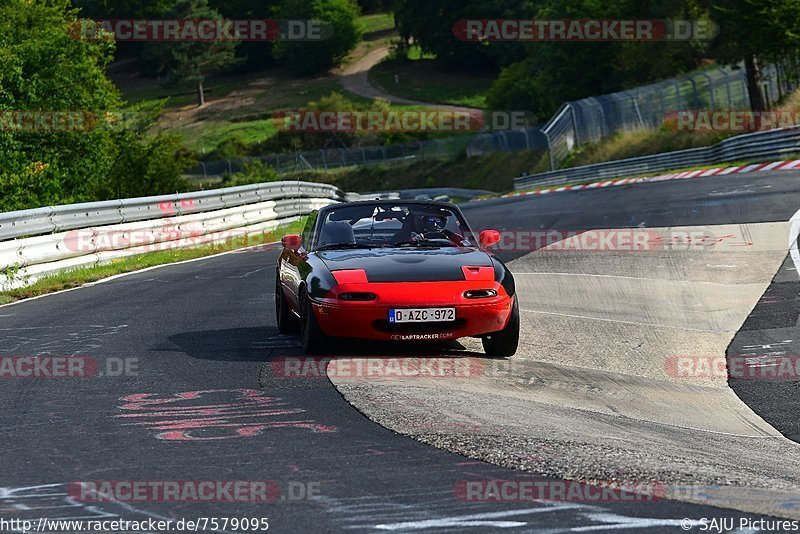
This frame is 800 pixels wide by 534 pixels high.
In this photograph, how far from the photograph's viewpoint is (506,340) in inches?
368

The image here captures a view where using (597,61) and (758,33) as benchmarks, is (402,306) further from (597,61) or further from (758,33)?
(597,61)

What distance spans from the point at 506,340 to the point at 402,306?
1.04 m

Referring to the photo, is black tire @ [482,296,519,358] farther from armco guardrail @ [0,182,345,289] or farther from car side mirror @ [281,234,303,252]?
armco guardrail @ [0,182,345,289]

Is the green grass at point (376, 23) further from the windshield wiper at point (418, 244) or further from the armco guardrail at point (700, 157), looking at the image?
the windshield wiper at point (418, 244)

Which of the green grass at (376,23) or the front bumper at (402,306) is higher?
the green grass at (376,23)

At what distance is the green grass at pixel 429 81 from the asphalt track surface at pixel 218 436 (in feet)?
312

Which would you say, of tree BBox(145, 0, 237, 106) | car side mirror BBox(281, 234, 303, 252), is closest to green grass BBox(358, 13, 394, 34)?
tree BBox(145, 0, 237, 106)

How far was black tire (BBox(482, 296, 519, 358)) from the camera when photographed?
9305mm

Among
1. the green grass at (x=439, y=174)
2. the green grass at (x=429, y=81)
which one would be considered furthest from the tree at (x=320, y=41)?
the green grass at (x=439, y=174)

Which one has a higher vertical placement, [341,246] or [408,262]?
[341,246]

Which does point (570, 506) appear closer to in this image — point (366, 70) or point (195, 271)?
point (195, 271)

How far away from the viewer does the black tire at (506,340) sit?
9.30 metres

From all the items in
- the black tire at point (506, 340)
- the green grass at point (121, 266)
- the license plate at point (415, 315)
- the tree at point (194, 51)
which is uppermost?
the tree at point (194, 51)

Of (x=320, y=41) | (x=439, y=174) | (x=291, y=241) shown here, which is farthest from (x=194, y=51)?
(x=291, y=241)
